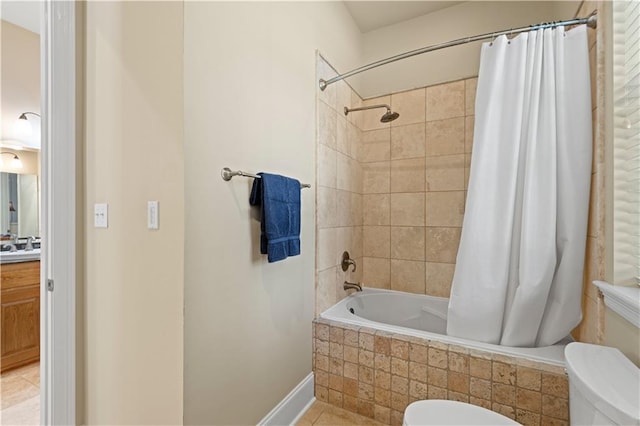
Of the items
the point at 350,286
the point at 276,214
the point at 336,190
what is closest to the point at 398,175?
the point at 336,190

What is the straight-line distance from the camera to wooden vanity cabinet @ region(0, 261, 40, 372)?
7.05 ft

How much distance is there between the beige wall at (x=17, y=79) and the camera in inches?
90.3

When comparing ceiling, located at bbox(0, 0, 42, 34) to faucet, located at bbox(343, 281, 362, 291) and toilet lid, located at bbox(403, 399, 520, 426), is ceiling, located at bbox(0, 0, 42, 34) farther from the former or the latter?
toilet lid, located at bbox(403, 399, 520, 426)

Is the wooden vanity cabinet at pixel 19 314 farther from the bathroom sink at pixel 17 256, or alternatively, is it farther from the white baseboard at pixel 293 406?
the white baseboard at pixel 293 406

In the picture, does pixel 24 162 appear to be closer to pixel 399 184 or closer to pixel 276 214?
pixel 276 214

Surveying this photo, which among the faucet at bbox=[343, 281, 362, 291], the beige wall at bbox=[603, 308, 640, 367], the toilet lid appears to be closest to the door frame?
the toilet lid

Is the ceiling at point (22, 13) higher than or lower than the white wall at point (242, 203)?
higher

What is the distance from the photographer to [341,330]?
179cm

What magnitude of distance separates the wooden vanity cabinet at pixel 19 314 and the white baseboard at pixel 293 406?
85.1 inches

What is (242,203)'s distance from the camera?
134 cm

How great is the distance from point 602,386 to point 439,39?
261cm

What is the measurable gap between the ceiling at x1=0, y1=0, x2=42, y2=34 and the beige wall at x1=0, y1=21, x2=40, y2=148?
76 mm

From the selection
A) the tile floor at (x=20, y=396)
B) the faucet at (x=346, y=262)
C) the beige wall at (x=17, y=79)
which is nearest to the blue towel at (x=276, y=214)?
the faucet at (x=346, y=262)

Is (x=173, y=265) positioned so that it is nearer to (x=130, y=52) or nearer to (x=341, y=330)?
(x=130, y=52)
